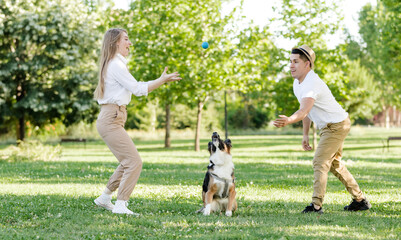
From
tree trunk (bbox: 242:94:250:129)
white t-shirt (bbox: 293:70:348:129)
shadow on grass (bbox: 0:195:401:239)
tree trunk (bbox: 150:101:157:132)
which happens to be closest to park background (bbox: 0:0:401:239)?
shadow on grass (bbox: 0:195:401:239)

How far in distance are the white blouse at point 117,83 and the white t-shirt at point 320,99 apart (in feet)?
7.45

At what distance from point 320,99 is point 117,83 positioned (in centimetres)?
282

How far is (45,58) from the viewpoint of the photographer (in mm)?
25688

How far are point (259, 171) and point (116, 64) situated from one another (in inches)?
321

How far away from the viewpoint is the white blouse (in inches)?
252

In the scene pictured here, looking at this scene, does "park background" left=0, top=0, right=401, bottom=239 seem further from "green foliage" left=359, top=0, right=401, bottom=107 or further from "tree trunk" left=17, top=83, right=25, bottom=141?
"green foliage" left=359, top=0, right=401, bottom=107

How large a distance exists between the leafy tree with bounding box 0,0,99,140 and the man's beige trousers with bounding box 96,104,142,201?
19756 millimetres

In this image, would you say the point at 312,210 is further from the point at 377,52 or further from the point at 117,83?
the point at 377,52

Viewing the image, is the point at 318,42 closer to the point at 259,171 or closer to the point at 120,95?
the point at 259,171

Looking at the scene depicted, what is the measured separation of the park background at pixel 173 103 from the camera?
6.11 m

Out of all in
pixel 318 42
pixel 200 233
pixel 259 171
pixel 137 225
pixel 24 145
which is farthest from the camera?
pixel 318 42

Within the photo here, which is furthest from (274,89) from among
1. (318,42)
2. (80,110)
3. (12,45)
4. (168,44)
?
(12,45)

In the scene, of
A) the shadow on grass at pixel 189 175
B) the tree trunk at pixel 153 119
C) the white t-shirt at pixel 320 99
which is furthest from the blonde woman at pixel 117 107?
the tree trunk at pixel 153 119

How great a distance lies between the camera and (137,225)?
231 inches
